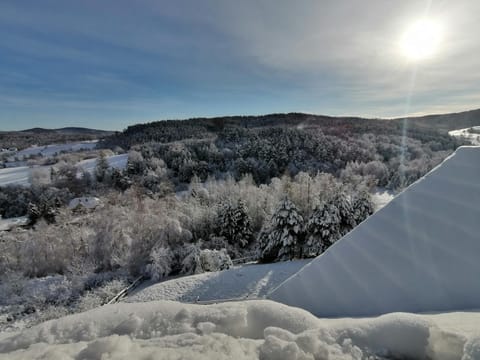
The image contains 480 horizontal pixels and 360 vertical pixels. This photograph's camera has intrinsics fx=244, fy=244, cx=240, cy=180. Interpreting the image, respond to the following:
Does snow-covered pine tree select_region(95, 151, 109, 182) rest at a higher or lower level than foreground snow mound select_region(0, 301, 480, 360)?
lower

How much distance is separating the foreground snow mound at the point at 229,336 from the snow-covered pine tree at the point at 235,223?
19.4 m

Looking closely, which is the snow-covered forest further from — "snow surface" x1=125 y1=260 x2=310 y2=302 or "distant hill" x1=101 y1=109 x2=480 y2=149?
"distant hill" x1=101 y1=109 x2=480 y2=149

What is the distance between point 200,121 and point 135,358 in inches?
3674

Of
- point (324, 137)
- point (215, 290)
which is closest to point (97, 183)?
point (215, 290)

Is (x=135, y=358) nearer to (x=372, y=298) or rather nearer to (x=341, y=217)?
(x=372, y=298)

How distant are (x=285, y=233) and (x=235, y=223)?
5981mm

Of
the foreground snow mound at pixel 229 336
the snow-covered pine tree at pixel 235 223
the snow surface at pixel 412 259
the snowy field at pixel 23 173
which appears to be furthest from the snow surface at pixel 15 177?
the snow surface at pixel 412 259

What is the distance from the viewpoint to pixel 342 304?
131 inches

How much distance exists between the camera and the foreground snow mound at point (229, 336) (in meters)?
1.74

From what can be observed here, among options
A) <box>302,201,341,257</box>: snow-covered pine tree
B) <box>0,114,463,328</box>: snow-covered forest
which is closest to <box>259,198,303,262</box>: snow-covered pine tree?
<box>0,114,463,328</box>: snow-covered forest

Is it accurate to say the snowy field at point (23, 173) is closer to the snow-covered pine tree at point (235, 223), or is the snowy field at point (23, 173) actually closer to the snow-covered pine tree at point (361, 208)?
the snow-covered pine tree at point (235, 223)

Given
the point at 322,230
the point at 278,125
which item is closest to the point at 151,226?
the point at 322,230

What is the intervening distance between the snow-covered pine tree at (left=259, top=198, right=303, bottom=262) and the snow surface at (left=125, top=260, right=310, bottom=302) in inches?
100.0

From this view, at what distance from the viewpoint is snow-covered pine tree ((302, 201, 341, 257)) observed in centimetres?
1631
